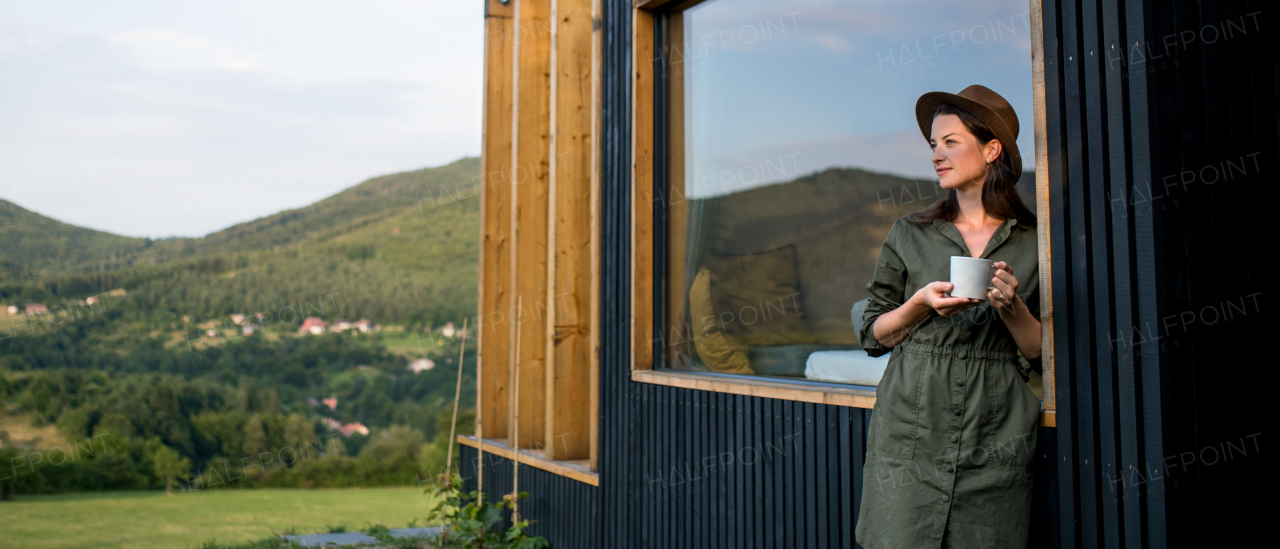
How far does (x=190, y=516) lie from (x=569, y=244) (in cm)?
568

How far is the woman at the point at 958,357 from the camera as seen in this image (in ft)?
5.43

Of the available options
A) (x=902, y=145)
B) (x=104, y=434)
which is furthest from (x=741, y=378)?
(x=104, y=434)

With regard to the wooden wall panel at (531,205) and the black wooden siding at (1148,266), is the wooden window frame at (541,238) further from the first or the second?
the black wooden siding at (1148,266)

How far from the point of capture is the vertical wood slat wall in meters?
4.07

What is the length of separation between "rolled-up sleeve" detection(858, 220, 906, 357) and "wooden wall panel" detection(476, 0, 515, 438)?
3247 mm

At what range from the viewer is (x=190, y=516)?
752cm

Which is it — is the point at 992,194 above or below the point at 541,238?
below

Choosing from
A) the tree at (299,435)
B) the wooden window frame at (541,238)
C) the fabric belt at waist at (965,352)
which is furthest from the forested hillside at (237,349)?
the fabric belt at waist at (965,352)

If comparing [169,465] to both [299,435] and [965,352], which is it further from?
[965,352]

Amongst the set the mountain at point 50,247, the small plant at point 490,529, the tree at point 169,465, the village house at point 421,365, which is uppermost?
the mountain at point 50,247

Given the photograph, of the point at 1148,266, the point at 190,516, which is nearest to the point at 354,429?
the point at 190,516

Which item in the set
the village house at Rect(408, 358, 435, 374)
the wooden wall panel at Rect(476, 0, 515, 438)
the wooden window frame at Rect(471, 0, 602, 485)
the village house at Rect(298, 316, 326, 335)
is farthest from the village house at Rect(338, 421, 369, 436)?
the wooden wall panel at Rect(476, 0, 515, 438)

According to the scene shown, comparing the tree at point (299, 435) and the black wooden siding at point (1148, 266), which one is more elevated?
the black wooden siding at point (1148, 266)

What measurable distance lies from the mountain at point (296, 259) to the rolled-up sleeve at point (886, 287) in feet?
36.8
